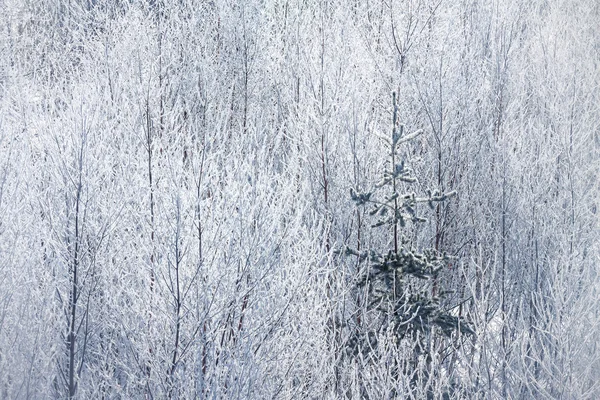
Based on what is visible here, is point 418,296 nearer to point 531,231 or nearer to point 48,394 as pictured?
point 48,394

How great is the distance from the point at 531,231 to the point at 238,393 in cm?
784

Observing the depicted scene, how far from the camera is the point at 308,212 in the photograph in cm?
1447

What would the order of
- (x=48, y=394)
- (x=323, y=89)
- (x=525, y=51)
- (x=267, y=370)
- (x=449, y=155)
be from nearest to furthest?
(x=48, y=394) → (x=267, y=370) → (x=323, y=89) → (x=449, y=155) → (x=525, y=51)

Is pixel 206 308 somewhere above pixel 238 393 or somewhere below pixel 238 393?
above

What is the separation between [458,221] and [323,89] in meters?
4.93

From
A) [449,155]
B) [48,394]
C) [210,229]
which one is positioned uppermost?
[449,155]

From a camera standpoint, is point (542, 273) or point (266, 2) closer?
point (542, 273)

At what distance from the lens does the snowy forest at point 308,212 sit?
29.0ft

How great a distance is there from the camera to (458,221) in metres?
16.4

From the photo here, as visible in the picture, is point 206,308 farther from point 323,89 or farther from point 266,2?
point 266,2

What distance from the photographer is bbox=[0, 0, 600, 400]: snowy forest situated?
8.84m

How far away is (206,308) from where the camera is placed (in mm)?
9109

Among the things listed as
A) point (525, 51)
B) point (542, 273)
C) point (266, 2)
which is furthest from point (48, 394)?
point (525, 51)

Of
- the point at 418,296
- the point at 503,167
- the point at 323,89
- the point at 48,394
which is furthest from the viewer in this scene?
the point at 503,167
